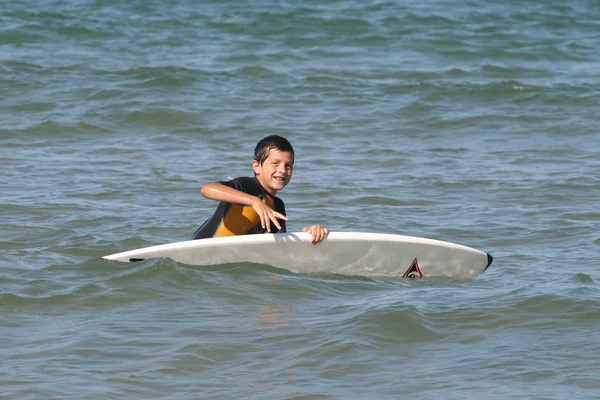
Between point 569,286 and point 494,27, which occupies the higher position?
point 494,27

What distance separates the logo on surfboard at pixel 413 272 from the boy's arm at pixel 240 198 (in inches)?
41.1

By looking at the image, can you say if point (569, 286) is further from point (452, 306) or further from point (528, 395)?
point (528, 395)

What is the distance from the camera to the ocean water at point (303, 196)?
5.12 metres

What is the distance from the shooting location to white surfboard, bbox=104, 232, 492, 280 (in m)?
6.58

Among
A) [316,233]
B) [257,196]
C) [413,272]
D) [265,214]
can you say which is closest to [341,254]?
[316,233]

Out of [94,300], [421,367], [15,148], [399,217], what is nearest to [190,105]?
[15,148]

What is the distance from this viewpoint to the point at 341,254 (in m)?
6.71

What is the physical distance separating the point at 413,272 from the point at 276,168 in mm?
1180

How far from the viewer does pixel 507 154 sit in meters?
12.0

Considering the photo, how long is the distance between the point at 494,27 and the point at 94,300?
57.2 ft

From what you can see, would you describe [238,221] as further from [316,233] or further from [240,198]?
[316,233]

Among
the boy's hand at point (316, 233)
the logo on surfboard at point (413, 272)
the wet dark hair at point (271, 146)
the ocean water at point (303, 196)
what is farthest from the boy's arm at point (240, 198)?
the logo on surfboard at point (413, 272)

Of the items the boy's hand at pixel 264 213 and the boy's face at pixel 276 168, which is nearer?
the boy's hand at pixel 264 213

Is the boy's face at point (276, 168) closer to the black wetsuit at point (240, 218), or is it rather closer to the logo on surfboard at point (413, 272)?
the black wetsuit at point (240, 218)
